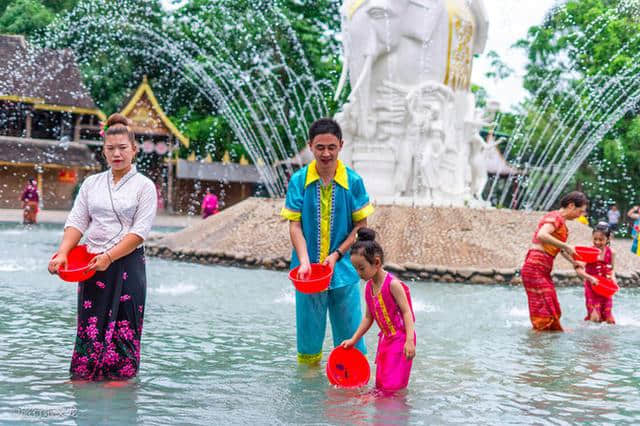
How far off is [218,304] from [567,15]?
95.4 feet

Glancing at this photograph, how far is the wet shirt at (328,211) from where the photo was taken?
4816 millimetres

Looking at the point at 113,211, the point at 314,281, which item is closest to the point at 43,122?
the point at 113,211

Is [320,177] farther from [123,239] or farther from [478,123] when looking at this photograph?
[478,123]

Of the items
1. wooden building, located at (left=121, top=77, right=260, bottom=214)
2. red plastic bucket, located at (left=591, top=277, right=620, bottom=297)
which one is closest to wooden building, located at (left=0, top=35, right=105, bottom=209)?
wooden building, located at (left=121, top=77, right=260, bottom=214)

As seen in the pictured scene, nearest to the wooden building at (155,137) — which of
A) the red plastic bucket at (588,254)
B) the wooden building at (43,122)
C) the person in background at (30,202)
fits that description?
the wooden building at (43,122)

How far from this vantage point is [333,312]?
4883mm

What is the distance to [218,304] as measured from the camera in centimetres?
847

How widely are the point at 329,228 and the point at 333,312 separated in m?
0.50

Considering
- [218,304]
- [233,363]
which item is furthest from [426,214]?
[233,363]

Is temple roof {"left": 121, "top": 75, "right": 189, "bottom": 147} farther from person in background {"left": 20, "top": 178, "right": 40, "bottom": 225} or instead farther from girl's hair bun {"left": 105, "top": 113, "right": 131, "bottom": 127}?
girl's hair bun {"left": 105, "top": 113, "right": 131, "bottom": 127}

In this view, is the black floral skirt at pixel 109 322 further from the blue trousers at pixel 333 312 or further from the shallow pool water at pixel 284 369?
the blue trousers at pixel 333 312

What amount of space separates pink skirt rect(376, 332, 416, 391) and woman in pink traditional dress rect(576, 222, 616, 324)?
3.74 m

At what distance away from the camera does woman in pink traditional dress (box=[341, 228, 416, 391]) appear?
4.37 metres

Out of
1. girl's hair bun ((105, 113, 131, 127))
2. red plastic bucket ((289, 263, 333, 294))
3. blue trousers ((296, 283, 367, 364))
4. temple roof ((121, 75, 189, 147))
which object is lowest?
blue trousers ((296, 283, 367, 364))
